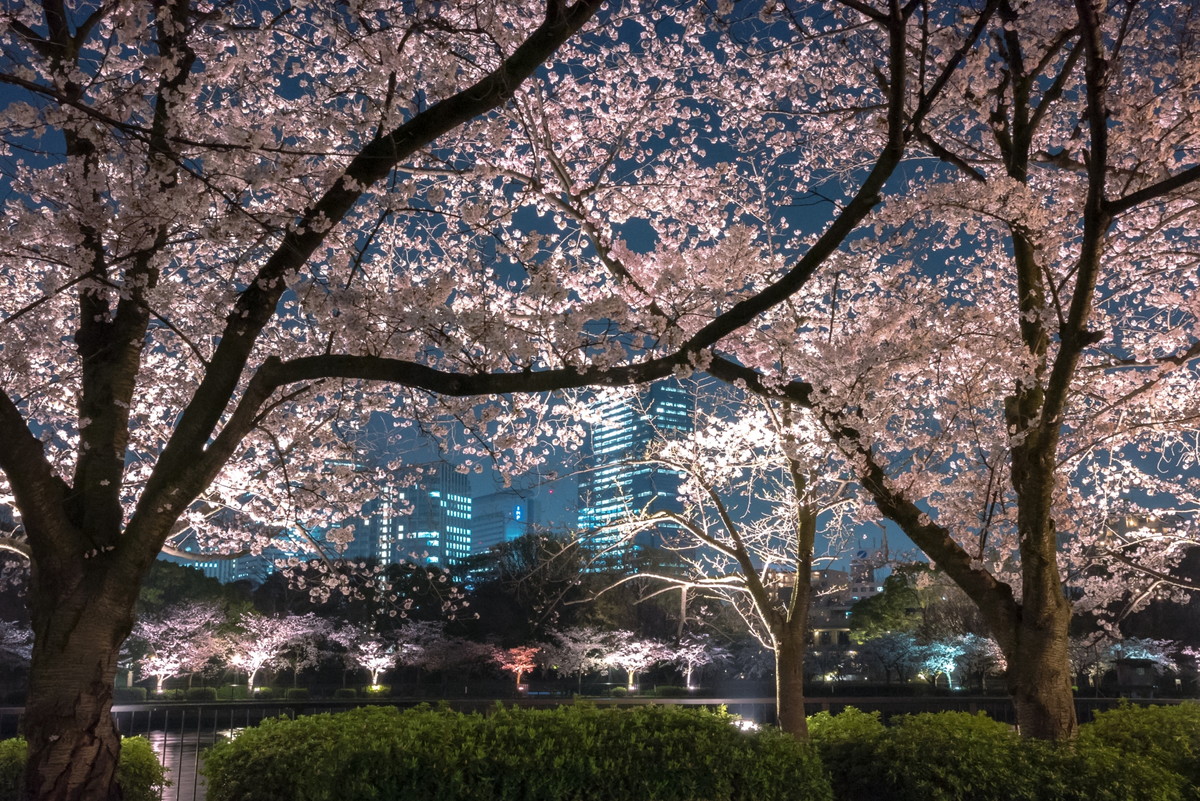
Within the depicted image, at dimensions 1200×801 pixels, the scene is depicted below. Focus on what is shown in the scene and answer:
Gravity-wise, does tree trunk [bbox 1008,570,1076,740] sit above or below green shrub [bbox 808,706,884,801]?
above

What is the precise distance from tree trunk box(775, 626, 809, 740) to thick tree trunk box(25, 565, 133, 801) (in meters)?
6.96

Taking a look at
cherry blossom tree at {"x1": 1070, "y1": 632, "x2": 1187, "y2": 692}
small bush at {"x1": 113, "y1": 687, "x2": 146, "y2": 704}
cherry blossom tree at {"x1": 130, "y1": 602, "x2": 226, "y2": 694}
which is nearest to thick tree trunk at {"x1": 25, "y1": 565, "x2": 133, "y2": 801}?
small bush at {"x1": 113, "y1": 687, "x2": 146, "y2": 704}

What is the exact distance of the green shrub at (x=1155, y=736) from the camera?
643cm

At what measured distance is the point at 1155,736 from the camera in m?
6.80

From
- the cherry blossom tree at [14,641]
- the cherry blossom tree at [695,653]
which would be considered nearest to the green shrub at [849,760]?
the cherry blossom tree at [695,653]

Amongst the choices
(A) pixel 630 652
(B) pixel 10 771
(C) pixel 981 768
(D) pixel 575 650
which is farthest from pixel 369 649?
(C) pixel 981 768

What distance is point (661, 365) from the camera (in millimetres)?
4984

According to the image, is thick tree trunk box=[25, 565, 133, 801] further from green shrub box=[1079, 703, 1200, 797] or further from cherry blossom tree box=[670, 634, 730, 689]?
cherry blossom tree box=[670, 634, 730, 689]

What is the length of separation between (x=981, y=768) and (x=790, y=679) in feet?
14.6

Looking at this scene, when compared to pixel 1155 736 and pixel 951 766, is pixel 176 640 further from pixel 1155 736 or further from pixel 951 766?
pixel 1155 736

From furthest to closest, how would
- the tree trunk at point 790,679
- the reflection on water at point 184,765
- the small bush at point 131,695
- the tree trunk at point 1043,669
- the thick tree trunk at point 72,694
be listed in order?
the small bush at point 131,695 < the tree trunk at point 790,679 < the reflection on water at point 184,765 < the tree trunk at point 1043,669 < the thick tree trunk at point 72,694

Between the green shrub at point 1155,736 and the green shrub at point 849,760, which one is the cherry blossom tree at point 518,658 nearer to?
the green shrub at point 1155,736

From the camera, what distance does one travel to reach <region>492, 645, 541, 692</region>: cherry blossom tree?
113 feet

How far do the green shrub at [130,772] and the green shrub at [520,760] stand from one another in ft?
2.69
